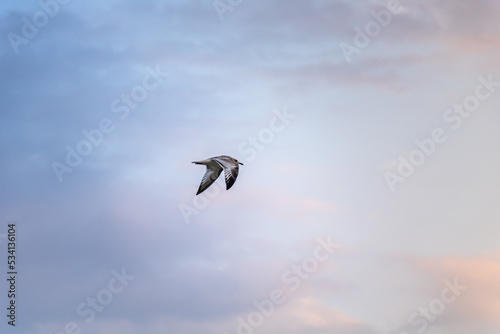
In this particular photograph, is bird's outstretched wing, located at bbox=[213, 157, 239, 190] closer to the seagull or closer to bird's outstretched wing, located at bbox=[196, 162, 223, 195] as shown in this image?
the seagull

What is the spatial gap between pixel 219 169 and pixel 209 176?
1.25 metres

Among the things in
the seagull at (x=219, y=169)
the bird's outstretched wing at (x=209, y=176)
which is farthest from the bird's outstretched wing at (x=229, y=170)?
the bird's outstretched wing at (x=209, y=176)

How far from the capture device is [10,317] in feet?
241

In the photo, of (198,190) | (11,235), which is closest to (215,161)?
(198,190)

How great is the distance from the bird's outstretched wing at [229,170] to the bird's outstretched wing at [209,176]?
320cm

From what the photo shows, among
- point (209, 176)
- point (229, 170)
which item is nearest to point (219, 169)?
point (209, 176)

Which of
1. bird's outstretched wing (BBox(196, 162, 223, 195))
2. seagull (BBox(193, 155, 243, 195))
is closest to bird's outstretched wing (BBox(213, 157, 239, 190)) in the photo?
seagull (BBox(193, 155, 243, 195))

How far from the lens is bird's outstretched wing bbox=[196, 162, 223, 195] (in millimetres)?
69062

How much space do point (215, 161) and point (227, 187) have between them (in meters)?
5.41

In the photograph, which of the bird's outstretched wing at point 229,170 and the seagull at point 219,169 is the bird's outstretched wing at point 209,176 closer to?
the seagull at point 219,169

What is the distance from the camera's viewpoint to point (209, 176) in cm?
6969

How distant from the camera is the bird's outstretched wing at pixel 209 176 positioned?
69.1 meters

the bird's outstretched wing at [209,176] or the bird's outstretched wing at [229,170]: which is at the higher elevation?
the bird's outstretched wing at [209,176]

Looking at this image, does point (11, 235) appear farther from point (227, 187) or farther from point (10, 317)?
point (227, 187)
